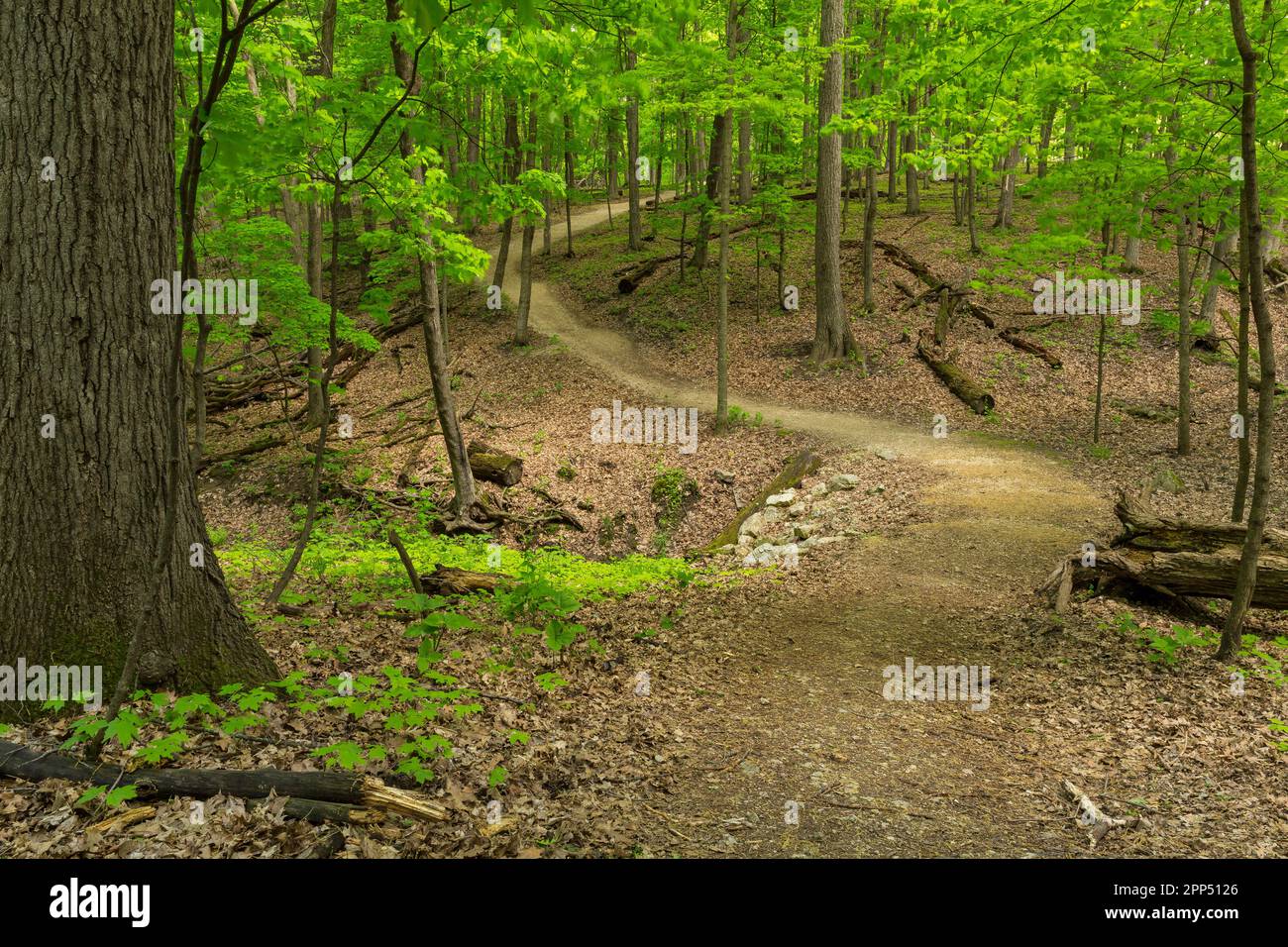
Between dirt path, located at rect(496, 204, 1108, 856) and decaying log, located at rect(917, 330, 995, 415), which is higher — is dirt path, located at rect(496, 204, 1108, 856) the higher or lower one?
the lower one

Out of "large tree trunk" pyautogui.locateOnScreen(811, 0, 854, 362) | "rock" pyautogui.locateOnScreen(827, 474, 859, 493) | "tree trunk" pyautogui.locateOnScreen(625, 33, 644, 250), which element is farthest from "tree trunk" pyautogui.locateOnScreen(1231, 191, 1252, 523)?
"tree trunk" pyautogui.locateOnScreen(625, 33, 644, 250)

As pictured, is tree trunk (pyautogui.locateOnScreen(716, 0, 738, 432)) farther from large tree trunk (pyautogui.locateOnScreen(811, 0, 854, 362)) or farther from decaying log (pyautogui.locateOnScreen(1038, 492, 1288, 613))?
decaying log (pyautogui.locateOnScreen(1038, 492, 1288, 613))

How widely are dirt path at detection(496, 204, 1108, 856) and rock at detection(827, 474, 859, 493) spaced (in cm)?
122

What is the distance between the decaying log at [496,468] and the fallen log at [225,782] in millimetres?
10592

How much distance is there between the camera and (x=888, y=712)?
5777 millimetres

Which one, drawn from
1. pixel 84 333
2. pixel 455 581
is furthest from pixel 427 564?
pixel 84 333

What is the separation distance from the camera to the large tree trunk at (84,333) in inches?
138

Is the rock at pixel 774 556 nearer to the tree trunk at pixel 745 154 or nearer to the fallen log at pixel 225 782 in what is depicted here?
the fallen log at pixel 225 782

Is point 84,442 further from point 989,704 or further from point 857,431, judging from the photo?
point 857,431

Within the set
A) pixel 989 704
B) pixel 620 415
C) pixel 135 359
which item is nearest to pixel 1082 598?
pixel 989 704

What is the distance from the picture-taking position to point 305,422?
16.5m

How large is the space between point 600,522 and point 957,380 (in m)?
9.24

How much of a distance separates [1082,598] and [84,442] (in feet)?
27.0

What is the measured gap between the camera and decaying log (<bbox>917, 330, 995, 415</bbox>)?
1612 cm
